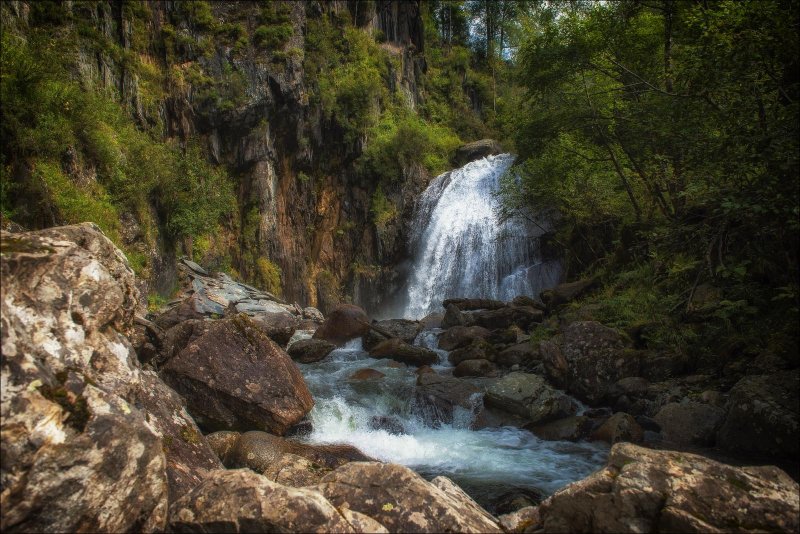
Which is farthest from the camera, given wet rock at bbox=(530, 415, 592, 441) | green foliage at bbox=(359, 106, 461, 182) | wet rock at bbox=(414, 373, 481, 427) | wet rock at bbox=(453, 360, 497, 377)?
green foliage at bbox=(359, 106, 461, 182)

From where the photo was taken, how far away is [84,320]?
145 inches

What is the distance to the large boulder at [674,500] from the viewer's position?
3029mm

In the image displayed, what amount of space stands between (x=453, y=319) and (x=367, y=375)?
6.30 metres

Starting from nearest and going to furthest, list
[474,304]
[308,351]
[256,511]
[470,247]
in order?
[256,511]
[308,351]
[474,304]
[470,247]

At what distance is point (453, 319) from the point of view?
59.0 ft

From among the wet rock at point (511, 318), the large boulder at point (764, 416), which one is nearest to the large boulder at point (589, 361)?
the large boulder at point (764, 416)

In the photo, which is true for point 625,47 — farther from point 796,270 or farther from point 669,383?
point 796,270

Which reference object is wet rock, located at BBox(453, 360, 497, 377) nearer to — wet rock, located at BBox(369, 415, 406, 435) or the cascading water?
the cascading water

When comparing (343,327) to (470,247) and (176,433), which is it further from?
(176,433)

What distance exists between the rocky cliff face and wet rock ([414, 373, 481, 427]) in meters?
10.1

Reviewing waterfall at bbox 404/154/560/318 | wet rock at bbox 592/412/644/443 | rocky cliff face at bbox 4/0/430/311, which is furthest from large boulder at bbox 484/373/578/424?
waterfall at bbox 404/154/560/318

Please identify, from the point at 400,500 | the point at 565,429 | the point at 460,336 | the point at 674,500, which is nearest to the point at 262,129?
the point at 460,336

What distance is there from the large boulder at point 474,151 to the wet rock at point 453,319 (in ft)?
56.9

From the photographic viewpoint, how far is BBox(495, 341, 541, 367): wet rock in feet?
42.3
